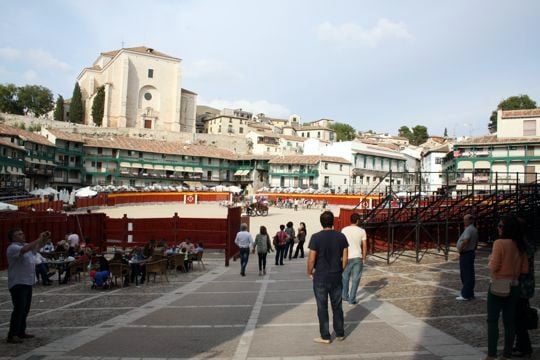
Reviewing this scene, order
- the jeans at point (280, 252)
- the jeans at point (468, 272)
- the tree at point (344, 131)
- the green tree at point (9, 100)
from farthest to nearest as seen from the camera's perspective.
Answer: the tree at point (344, 131)
the green tree at point (9, 100)
the jeans at point (280, 252)
the jeans at point (468, 272)

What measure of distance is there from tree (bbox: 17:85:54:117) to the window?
81998 millimetres

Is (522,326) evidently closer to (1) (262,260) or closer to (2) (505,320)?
(2) (505,320)

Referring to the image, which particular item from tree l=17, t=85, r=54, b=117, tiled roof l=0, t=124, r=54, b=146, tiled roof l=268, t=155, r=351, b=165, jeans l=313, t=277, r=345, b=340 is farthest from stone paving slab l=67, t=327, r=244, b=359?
tree l=17, t=85, r=54, b=117

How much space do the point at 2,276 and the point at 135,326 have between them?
819 centimetres

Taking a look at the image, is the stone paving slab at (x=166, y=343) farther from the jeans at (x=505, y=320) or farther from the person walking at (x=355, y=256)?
the jeans at (x=505, y=320)

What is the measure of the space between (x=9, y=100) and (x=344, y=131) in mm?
75516

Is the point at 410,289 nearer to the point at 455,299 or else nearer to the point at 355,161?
the point at 455,299

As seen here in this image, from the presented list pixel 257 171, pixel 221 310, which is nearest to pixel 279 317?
pixel 221 310

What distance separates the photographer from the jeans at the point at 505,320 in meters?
5.12

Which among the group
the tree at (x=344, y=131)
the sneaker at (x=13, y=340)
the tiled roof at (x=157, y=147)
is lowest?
the sneaker at (x=13, y=340)

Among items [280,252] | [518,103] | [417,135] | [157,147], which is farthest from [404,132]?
[280,252]

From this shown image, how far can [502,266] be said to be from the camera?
513 centimetres

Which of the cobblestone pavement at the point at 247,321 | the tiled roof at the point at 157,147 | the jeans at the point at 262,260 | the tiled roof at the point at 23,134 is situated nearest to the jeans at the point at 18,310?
the cobblestone pavement at the point at 247,321

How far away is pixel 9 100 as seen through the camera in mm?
83938
